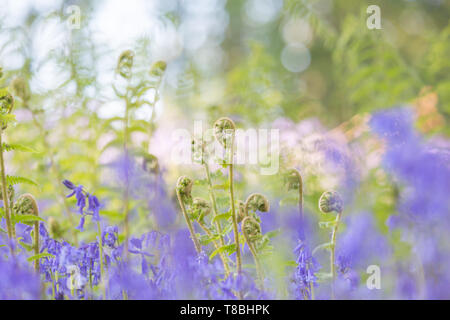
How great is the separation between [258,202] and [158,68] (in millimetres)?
486

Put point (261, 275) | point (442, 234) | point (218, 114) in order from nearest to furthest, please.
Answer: point (261, 275) → point (442, 234) → point (218, 114)

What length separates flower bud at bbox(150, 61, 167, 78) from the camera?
1151 millimetres

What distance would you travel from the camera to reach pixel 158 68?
3.83 ft

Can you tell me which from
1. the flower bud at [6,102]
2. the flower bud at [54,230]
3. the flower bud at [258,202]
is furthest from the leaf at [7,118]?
the flower bud at [258,202]

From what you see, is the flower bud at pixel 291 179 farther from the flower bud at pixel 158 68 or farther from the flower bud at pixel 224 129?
the flower bud at pixel 158 68

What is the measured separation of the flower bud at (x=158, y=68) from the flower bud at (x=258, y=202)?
459 millimetres

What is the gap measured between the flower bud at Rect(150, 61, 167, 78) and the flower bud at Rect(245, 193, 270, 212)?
1.50 ft

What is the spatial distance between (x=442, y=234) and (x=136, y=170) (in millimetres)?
931

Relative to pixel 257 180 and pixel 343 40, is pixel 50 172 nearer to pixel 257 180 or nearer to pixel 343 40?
pixel 257 180

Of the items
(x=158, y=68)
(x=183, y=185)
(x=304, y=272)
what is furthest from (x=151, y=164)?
(x=304, y=272)

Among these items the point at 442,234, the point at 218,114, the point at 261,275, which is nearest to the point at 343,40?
the point at 218,114

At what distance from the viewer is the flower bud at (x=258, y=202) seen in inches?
34.5
